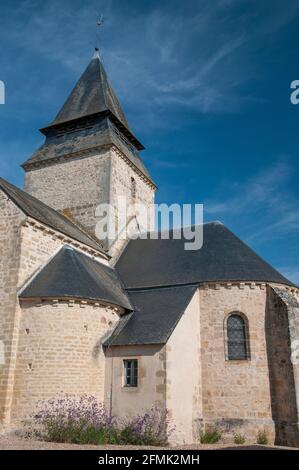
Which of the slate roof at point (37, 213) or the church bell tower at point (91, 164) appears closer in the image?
the slate roof at point (37, 213)

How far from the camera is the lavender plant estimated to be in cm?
1083

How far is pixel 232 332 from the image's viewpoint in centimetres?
1476

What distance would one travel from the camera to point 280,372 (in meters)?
14.0

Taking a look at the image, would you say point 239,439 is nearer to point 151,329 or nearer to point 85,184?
point 151,329

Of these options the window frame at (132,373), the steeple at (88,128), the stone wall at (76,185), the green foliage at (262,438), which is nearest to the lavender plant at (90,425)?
the window frame at (132,373)

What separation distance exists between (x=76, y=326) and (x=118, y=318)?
2.06 metres

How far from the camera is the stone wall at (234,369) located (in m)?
13.6

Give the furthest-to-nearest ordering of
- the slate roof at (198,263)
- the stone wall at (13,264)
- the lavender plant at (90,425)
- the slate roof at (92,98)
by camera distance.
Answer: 1. the slate roof at (92,98)
2. the slate roof at (198,263)
3. the stone wall at (13,264)
4. the lavender plant at (90,425)

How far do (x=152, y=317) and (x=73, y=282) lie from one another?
2735 mm

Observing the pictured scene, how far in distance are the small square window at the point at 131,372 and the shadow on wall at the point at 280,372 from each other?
4.44 meters

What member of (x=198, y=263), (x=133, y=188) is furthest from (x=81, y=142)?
(x=198, y=263)

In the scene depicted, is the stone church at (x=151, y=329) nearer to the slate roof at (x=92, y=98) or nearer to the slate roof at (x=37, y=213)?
the slate roof at (x=37, y=213)

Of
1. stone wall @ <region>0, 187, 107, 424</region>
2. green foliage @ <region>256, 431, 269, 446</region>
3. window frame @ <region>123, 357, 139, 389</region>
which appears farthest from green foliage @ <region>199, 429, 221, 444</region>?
stone wall @ <region>0, 187, 107, 424</region>

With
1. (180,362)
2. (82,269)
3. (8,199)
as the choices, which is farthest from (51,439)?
(8,199)
